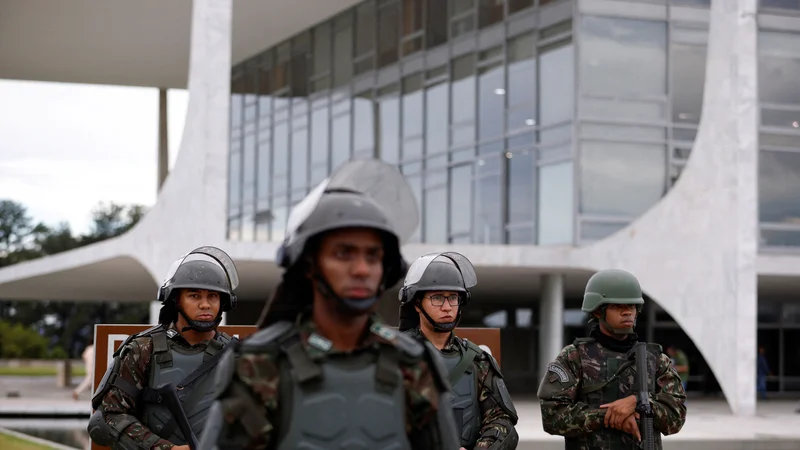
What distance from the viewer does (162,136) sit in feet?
145

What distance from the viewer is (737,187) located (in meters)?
24.6

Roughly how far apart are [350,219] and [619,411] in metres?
3.20

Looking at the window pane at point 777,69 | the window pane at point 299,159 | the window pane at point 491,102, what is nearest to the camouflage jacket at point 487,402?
the window pane at point 777,69

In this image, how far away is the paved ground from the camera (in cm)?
1770

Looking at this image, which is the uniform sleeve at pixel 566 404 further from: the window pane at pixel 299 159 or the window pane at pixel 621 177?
the window pane at pixel 299 159

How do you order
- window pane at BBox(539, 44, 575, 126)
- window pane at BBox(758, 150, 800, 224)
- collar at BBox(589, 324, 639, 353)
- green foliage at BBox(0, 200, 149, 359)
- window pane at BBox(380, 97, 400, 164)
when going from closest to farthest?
1. collar at BBox(589, 324, 639, 353)
2. window pane at BBox(758, 150, 800, 224)
3. window pane at BBox(539, 44, 575, 126)
4. window pane at BBox(380, 97, 400, 164)
5. green foliage at BBox(0, 200, 149, 359)

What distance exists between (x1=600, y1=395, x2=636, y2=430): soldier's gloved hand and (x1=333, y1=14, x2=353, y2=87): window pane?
28574 mm

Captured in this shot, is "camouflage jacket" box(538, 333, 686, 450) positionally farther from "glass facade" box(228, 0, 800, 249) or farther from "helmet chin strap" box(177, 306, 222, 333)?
"glass facade" box(228, 0, 800, 249)

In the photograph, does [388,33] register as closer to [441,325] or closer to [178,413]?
[441,325]

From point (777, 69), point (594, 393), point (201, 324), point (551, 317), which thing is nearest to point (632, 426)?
point (594, 393)

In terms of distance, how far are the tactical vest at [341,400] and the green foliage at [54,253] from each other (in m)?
82.3

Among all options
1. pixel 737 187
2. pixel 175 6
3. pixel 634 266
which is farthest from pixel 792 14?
pixel 175 6

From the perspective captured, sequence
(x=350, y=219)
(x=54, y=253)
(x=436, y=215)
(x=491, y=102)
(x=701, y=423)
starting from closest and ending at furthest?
(x=350, y=219), (x=701, y=423), (x=491, y=102), (x=436, y=215), (x=54, y=253)

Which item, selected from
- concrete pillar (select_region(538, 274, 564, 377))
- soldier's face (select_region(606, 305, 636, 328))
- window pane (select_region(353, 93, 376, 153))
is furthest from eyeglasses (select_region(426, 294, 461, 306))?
window pane (select_region(353, 93, 376, 153))
